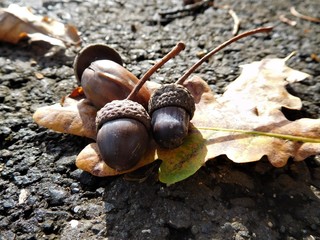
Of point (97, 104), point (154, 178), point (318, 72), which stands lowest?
point (318, 72)

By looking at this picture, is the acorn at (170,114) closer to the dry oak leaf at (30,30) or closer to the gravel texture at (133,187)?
the gravel texture at (133,187)

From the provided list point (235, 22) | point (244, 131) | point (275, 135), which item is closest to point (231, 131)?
point (244, 131)

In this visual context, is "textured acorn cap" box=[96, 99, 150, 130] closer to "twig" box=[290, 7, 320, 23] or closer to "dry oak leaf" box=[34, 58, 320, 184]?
"dry oak leaf" box=[34, 58, 320, 184]

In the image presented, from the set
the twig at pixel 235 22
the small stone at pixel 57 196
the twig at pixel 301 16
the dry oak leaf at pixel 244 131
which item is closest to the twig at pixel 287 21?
the twig at pixel 301 16

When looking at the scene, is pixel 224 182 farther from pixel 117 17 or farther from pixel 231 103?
pixel 117 17

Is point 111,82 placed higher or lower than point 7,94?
higher

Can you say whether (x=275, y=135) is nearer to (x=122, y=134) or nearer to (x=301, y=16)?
(x=122, y=134)

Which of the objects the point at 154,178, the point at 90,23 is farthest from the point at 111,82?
the point at 90,23
